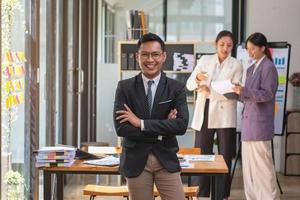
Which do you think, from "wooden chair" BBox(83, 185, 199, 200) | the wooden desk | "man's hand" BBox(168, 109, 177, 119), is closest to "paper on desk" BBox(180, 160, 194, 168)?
the wooden desk

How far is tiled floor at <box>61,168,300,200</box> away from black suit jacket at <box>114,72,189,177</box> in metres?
3.30

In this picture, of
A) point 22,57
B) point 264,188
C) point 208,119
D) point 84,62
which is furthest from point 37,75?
point 84,62

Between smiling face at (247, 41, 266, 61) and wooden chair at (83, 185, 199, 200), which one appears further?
smiling face at (247, 41, 266, 61)

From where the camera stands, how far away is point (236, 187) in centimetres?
705

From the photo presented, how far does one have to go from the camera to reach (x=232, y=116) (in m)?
5.89

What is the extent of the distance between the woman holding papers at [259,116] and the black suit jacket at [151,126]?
7.63 feet

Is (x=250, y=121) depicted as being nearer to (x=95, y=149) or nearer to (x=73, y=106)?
(x=95, y=149)

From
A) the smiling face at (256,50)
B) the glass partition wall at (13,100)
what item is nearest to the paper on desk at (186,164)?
the glass partition wall at (13,100)

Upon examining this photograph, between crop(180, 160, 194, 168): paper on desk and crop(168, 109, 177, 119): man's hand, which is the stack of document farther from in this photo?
crop(168, 109, 177, 119): man's hand

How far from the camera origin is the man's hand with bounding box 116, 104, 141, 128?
3.17m

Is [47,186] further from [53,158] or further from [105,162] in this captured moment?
[105,162]

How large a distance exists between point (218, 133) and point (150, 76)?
282 centimetres

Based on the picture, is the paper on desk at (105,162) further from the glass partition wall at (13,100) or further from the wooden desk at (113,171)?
Result: the glass partition wall at (13,100)

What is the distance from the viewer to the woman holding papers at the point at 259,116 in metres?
5.48
